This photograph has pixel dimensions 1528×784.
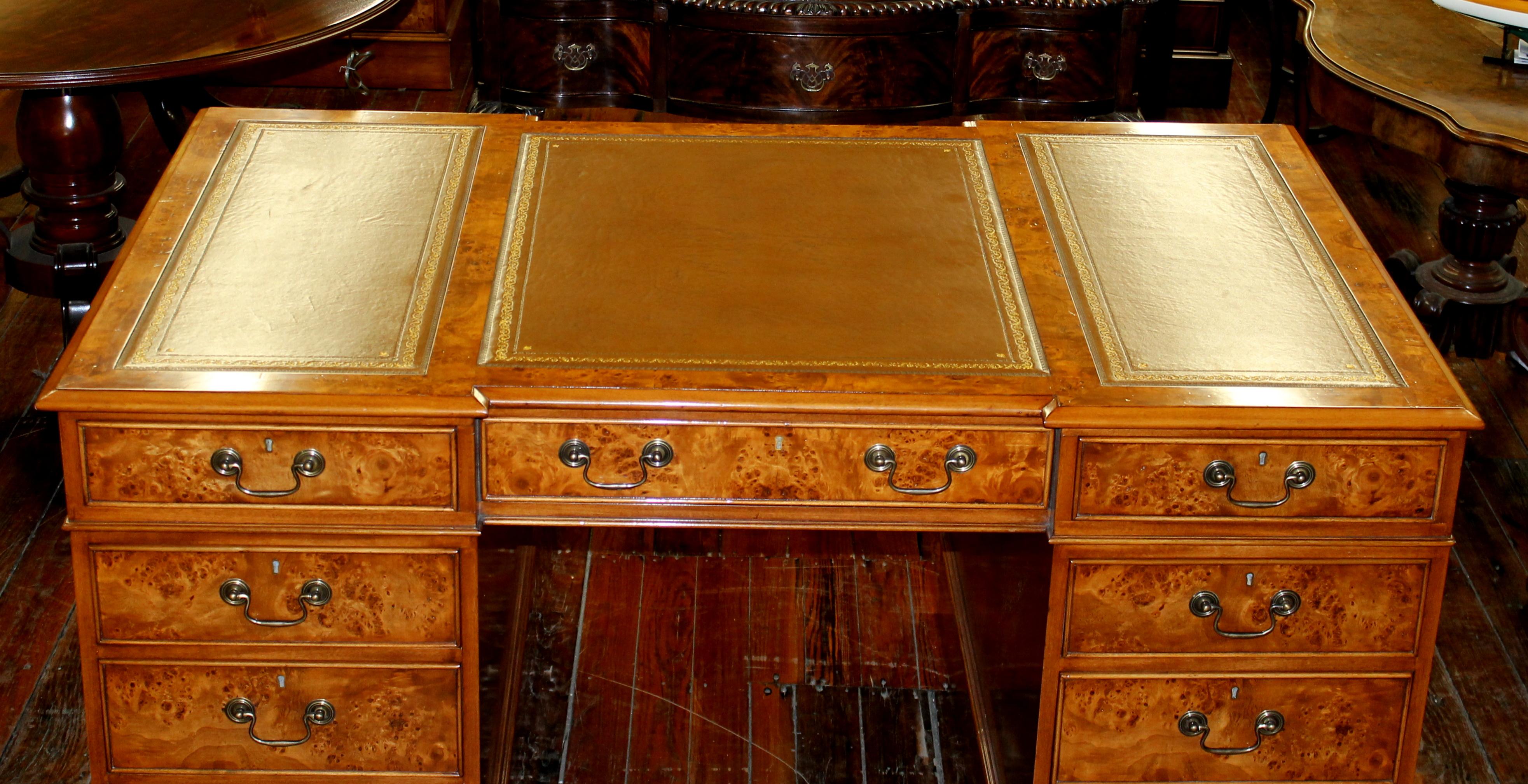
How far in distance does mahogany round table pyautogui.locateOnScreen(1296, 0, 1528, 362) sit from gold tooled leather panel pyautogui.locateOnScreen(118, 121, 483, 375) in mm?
1766

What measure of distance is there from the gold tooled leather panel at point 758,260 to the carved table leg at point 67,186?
1.29 meters

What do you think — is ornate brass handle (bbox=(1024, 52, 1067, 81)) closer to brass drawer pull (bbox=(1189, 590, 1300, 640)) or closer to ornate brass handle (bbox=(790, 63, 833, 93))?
ornate brass handle (bbox=(790, 63, 833, 93))

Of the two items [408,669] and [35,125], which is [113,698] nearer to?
[408,669]

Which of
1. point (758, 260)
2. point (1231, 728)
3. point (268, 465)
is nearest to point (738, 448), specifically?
point (758, 260)

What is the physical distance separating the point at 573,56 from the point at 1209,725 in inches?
92.8

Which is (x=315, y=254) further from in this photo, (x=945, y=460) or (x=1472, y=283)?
(x=1472, y=283)

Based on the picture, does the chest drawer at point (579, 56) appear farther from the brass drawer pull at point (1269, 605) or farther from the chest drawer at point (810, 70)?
the brass drawer pull at point (1269, 605)

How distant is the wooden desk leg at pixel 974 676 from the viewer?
271 centimetres

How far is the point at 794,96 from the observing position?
13.0ft

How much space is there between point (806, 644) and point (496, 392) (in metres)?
1.20

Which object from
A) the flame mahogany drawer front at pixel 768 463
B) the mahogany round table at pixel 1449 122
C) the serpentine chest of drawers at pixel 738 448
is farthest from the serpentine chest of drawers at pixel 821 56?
the flame mahogany drawer front at pixel 768 463

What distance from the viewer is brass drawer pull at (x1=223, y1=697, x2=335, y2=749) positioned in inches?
90.6

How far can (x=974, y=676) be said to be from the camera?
291 centimetres

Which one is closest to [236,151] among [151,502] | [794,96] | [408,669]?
[151,502]
